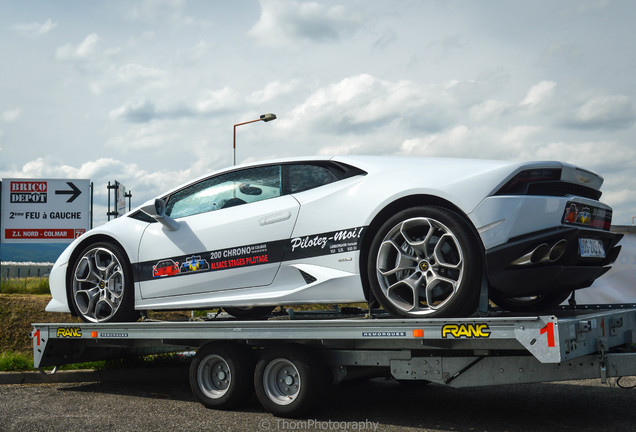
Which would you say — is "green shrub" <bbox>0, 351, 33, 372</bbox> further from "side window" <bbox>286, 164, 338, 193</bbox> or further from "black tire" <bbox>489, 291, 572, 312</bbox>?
"black tire" <bbox>489, 291, 572, 312</bbox>

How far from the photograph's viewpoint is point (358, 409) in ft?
19.4

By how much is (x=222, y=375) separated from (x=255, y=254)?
3.82 ft

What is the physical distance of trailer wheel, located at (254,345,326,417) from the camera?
17.3 ft

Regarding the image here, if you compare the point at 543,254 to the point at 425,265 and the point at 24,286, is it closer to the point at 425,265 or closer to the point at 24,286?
the point at 425,265

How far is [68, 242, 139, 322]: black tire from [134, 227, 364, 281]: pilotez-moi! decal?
22 centimetres

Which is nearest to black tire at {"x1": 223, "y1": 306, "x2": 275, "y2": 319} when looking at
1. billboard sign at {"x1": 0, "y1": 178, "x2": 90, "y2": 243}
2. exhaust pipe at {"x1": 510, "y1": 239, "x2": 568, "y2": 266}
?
exhaust pipe at {"x1": 510, "y1": 239, "x2": 568, "y2": 266}

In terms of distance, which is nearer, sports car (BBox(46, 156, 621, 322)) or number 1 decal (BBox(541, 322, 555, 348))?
number 1 decal (BBox(541, 322, 555, 348))

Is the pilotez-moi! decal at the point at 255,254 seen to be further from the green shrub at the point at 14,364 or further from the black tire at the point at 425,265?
the green shrub at the point at 14,364

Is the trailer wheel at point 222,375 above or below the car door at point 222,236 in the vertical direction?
below

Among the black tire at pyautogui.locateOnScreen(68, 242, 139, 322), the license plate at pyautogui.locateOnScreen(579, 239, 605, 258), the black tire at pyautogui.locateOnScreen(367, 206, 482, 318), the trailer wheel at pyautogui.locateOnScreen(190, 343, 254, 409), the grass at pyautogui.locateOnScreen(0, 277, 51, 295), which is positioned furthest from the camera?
the grass at pyautogui.locateOnScreen(0, 277, 51, 295)

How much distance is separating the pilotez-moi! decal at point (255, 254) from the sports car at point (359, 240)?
0.01 meters

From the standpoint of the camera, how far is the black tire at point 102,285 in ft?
21.1

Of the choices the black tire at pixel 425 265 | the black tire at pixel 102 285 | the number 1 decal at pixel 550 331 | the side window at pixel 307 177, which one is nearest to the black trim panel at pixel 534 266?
the black tire at pixel 425 265

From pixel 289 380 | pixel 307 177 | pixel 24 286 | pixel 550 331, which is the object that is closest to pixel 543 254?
pixel 550 331
